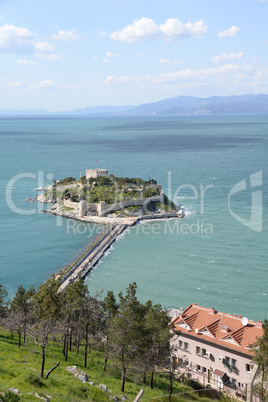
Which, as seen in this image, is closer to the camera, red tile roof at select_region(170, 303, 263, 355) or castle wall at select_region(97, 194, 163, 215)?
red tile roof at select_region(170, 303, 263, 355)

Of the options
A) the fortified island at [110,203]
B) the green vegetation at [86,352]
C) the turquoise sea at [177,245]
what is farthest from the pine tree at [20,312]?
the fortified island at [110,203]

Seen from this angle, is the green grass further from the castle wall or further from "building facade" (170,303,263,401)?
the castle wall

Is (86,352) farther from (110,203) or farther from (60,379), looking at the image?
(110,203)

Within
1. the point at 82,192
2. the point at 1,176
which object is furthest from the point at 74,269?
Answer: the point at 1,176

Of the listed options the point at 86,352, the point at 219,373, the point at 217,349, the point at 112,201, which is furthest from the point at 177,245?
the point at 86,352

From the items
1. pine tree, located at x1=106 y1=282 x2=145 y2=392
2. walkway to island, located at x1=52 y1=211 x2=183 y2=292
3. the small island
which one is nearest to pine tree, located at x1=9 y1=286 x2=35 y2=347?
walkway to island, located at x1=52 y1=211 x2=183 y2=292

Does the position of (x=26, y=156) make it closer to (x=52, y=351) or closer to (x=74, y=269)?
(x=74, y=269)
